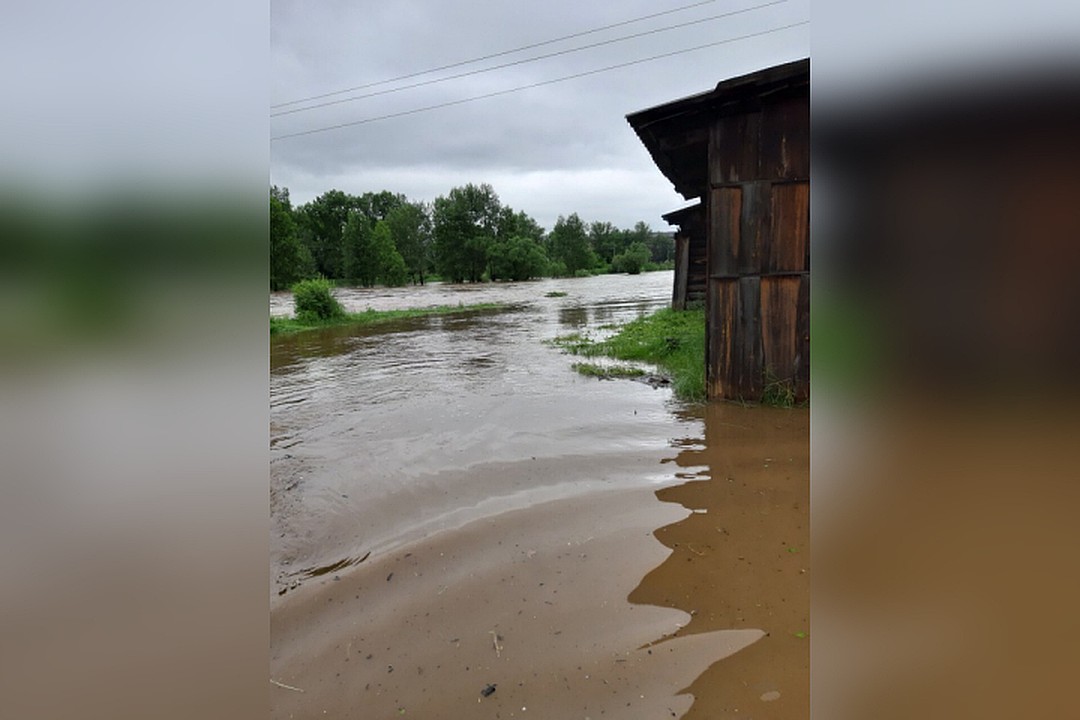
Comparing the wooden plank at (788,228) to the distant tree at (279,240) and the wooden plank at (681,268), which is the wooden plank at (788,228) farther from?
the wooden plank at (681,268)

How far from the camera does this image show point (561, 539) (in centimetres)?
295

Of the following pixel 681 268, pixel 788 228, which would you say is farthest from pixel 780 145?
pixel 681 268

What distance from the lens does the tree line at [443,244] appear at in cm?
3662

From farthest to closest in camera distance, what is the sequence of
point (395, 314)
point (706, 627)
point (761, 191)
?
point (395, 314) < point (761, 191) < point (706, 627)

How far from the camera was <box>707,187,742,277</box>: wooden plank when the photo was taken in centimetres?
548

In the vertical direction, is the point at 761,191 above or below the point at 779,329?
above

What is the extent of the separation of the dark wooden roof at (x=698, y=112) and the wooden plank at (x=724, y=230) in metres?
0.74

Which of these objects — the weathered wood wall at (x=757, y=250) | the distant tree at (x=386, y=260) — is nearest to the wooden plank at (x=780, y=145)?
the weathered wood wall at (x=757, y=250)

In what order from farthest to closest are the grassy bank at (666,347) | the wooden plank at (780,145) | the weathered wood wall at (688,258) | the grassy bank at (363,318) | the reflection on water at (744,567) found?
the grassy bank at (363,318) → the weathered wood wall at (688,258) → the grassy bank at (666,347) → the wooden plank at (780,145) → the reflection on water at (744,567)
